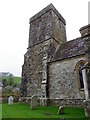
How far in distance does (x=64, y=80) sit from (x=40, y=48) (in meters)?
6.71

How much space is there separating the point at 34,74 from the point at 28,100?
3.55m

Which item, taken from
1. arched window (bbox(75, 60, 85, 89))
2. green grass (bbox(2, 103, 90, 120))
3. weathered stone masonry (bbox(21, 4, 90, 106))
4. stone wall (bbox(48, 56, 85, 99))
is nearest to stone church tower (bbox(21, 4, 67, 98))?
weathered stone masonry (bbox(21, 4, 90, 106))

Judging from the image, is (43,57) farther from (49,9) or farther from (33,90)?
(49,9)

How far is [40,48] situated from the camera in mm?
17391

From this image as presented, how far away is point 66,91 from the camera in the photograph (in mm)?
12180

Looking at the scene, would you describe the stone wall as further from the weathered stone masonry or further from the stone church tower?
the stone church tower

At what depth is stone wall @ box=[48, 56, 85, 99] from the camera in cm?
1172

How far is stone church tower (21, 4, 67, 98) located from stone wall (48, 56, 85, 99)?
29.9 inches

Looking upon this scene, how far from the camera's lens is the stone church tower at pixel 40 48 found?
50.2 feet

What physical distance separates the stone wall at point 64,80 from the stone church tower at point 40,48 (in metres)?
0.76

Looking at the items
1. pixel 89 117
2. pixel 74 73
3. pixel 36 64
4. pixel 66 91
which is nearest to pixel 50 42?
pixel 36 64

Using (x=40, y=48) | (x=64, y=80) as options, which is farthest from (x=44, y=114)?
(x=40, y=48)

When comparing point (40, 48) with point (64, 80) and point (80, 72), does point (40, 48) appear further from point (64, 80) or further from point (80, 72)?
point (80, 72)

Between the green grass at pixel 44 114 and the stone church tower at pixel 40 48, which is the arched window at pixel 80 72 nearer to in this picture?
the green grass at pixel 44 114
